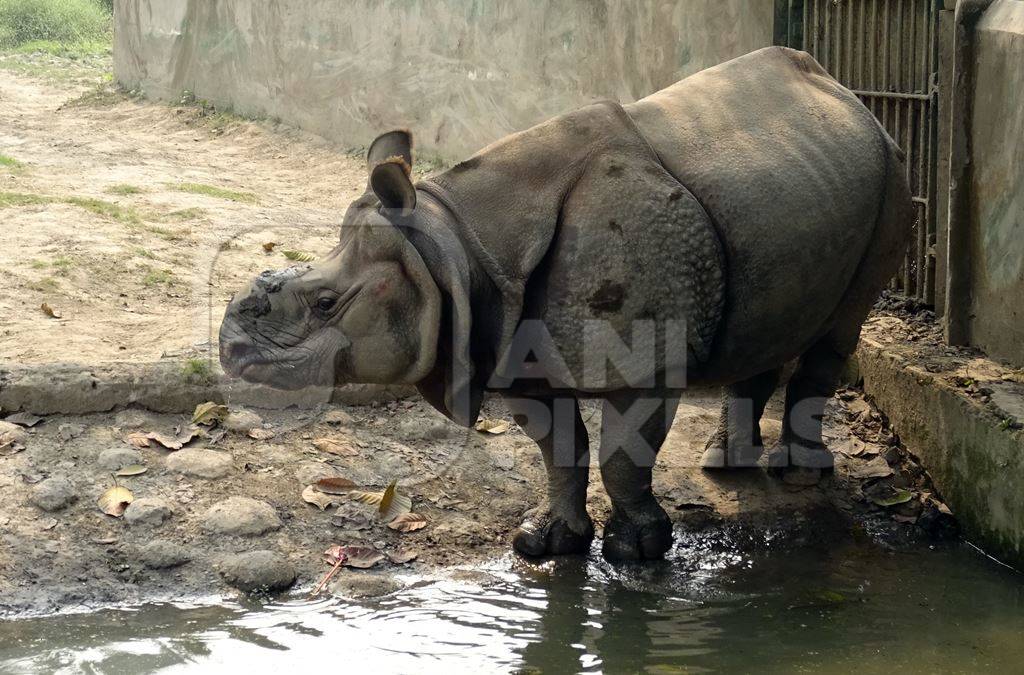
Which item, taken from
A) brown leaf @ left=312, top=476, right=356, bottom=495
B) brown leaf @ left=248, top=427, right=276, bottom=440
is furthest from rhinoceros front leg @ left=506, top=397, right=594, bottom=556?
brown leaf @ left=248, top=427, right=276, bottom=440

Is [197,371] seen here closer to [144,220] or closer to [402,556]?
[402,556]

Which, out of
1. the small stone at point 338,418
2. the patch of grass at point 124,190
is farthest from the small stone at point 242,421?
the patch of grass at point 124,190

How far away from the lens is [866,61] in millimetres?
7680

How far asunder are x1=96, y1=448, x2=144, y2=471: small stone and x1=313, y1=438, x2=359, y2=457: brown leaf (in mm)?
785

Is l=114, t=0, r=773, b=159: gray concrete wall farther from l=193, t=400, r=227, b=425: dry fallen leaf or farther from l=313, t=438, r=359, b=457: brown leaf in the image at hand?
l=193, t=400, r=227, b=425: dry fallen leaf

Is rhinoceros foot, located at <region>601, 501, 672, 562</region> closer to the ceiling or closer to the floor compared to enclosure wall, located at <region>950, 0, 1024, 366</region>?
closer to the floor

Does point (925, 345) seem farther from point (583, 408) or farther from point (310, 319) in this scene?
point (310, 319)

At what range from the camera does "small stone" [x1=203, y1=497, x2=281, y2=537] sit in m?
5.46

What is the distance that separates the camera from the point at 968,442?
18.6 feet

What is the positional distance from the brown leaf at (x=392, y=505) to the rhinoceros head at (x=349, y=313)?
1.02 m

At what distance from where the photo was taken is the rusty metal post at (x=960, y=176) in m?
6.30

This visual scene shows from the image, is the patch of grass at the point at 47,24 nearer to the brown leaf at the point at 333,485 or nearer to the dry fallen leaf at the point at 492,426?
the dry fallen leaf at the point at 492,426

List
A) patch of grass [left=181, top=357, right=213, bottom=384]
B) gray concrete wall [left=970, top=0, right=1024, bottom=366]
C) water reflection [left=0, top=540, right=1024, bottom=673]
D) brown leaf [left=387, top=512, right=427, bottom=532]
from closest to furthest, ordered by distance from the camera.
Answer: water reflection [left=0, top=540, right=1024, bottom=673], brown leaf [left=387, top=512, right=427, bottom=532], gray concrete wall [left=970, top=0, right=1024, bottom=366], patch of grass [left=181, top=357, right=213, bottom=384]

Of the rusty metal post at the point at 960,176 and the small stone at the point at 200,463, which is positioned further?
the rusty metal post at the point at 960,176
